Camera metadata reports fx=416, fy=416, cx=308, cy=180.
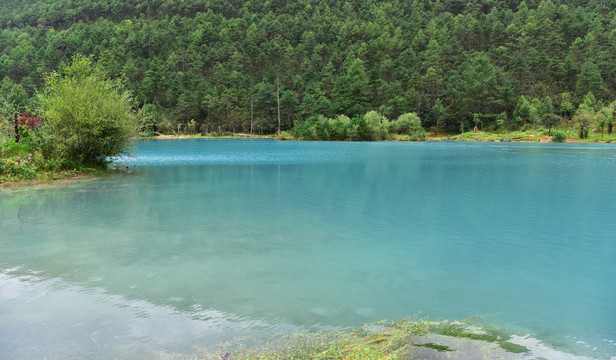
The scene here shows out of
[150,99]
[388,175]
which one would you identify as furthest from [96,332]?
[150,99]

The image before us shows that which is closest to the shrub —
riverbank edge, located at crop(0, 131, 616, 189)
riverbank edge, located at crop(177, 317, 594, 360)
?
riverbank edge, located at crop(0, 131, 616, 189)

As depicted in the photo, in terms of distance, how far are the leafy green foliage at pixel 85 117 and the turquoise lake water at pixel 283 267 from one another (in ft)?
18.6

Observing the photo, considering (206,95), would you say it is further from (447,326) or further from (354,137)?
(447,326)

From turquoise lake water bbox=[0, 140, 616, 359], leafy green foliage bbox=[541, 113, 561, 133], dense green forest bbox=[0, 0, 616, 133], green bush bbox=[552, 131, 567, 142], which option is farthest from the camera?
dense green forest bbox=[0, 0, 616, 133]

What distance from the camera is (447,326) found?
5.75 m

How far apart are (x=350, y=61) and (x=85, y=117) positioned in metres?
132

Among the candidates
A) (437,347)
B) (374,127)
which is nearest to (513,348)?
(437,347)

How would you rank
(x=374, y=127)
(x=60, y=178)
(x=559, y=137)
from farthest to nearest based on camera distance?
(x=374, y=127), (x=559, y=137), (x=60, y=178)

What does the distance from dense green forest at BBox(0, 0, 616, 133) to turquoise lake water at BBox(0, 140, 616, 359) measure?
81.0 meters

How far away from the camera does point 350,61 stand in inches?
5719

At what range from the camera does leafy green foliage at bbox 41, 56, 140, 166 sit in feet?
72.2

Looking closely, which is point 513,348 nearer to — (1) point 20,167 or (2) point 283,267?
(2) point 283,267

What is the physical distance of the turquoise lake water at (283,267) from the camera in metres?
5.71

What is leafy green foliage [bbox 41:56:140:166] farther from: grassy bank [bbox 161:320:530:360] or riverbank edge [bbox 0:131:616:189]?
A: grassy bank [bbox 161:320:530:360]
